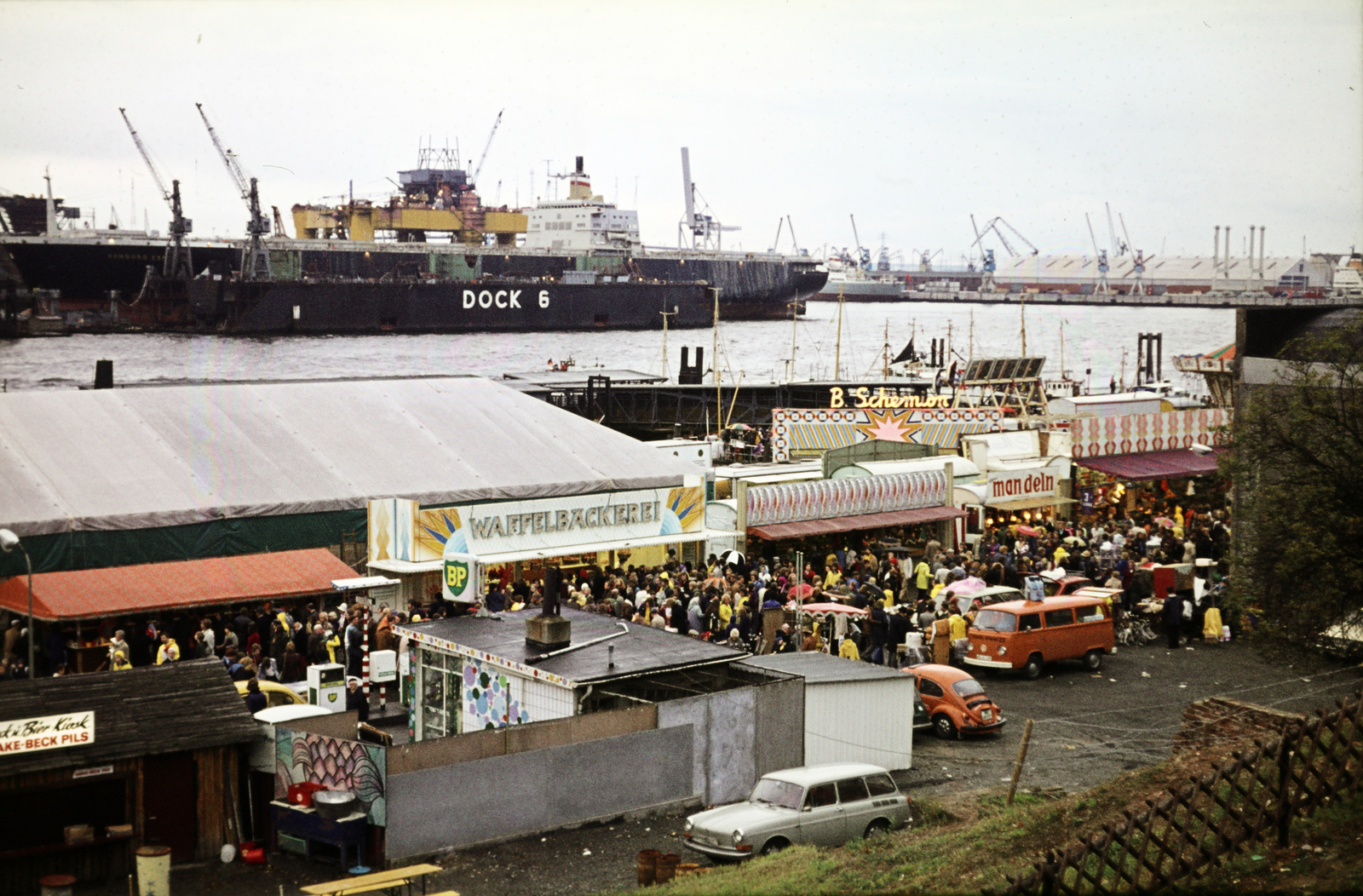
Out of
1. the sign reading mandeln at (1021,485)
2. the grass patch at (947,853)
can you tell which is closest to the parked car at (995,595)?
the grass patch at (947,853)

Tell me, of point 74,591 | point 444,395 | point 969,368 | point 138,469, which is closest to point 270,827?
point 74,591

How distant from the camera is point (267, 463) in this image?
20.5 m

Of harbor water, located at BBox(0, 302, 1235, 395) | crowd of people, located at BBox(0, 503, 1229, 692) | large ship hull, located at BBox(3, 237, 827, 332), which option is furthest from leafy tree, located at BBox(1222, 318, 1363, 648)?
large ship hull, located at BBox(3, 237, 827, 332)

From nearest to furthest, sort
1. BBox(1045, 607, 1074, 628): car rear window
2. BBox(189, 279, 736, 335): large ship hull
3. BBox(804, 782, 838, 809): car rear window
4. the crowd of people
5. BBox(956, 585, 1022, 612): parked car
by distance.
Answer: BBox(804, 782, 838, 809): car rear window, the crowd of people, BBox(1045, 607, 1074, 628): car rear window, BBox(956, 585, 1022, 612): parked car, BBox(189, 279, 736, 335): large ship hull

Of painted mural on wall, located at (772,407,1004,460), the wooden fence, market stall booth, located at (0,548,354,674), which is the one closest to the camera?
the wooden fence

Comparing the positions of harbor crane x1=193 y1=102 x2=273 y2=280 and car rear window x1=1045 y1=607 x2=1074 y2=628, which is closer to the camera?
car rear window x1=1045 y1=607 x2=1074 y2=628

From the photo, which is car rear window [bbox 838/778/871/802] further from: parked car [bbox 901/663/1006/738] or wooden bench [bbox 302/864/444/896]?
parked car [bbox 901/663/1006/738]

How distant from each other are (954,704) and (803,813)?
14.8 feet

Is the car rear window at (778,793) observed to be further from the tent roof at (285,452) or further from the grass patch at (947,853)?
the tent roof at (285,452)

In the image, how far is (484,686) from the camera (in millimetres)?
12844

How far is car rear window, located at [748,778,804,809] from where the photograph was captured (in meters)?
10.7

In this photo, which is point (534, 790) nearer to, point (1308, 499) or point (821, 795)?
point (821, 795)

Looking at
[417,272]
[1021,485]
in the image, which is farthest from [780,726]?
[417,272]

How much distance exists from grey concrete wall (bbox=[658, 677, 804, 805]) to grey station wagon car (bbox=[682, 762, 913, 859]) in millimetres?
1080
